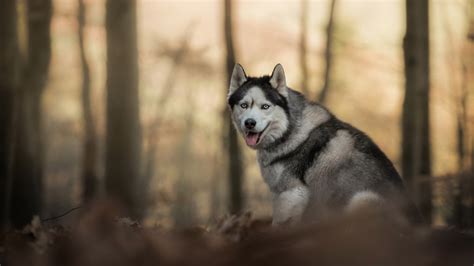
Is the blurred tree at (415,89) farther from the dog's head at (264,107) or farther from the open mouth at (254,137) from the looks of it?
the open mouth at (254,137)

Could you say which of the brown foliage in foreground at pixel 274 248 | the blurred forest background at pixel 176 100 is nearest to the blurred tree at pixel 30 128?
the blurred forest background at pixel 176 100

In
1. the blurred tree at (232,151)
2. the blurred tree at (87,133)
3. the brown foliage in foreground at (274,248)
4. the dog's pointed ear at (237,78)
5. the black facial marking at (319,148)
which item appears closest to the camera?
the brown foliage in foreground at (274,248)

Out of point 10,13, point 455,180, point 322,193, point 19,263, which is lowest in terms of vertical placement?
point 322,193

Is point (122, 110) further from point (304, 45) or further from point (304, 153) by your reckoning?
point (304, 45)

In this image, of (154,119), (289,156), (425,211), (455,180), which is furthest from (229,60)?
(154,119)

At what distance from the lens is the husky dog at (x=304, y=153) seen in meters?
6.00

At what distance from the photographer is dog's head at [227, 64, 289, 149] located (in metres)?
7.18

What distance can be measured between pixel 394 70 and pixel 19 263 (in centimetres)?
2172

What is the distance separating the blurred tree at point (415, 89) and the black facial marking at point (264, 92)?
16.2 feet

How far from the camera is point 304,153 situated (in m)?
6.83

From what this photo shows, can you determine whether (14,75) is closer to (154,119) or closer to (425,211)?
(425,211)

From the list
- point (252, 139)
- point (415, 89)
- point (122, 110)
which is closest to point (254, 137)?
point (252, 139)

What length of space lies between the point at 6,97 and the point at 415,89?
26.5ft

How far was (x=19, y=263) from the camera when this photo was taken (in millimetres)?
2609
